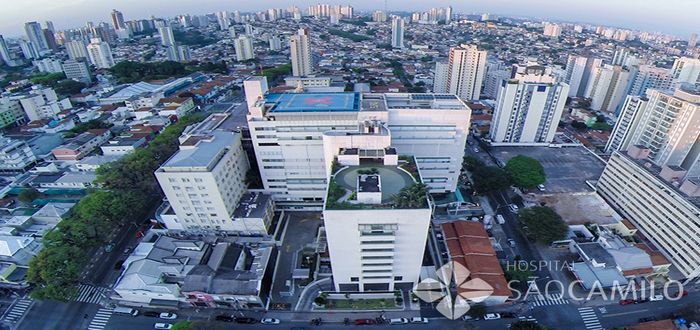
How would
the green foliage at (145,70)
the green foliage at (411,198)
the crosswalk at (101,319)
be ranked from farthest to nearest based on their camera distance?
the green foliage at (145,70), the crosswalk at (101,319), the green foliage at (411,198)

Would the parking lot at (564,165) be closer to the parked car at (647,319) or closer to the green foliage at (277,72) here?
the parked car at (647,319)

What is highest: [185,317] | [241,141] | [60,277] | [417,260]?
[241,141]

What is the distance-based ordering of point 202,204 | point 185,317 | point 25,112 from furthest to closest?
point 25,112 < point 202,204 < point 185,317

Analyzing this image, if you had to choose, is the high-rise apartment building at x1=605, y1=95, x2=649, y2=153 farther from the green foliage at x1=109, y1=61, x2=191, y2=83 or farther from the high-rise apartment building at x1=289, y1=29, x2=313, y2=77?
the green foliage at x1=109, y1=61, x2=191, y2=83

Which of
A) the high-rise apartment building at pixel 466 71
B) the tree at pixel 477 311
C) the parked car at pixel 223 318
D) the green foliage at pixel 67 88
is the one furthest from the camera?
the green foliage at pixel 67 88

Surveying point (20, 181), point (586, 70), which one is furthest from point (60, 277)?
point (586, 70)

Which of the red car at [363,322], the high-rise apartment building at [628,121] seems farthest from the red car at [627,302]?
the high-rise apartment building at [628,121]

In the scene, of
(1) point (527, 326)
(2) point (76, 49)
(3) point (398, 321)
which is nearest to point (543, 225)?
(1) point (527, 326)

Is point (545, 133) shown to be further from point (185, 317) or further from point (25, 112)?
point (25, 112)

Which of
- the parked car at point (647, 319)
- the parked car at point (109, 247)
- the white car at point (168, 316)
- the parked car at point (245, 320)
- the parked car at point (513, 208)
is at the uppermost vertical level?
the parked car at point (513, 208)
